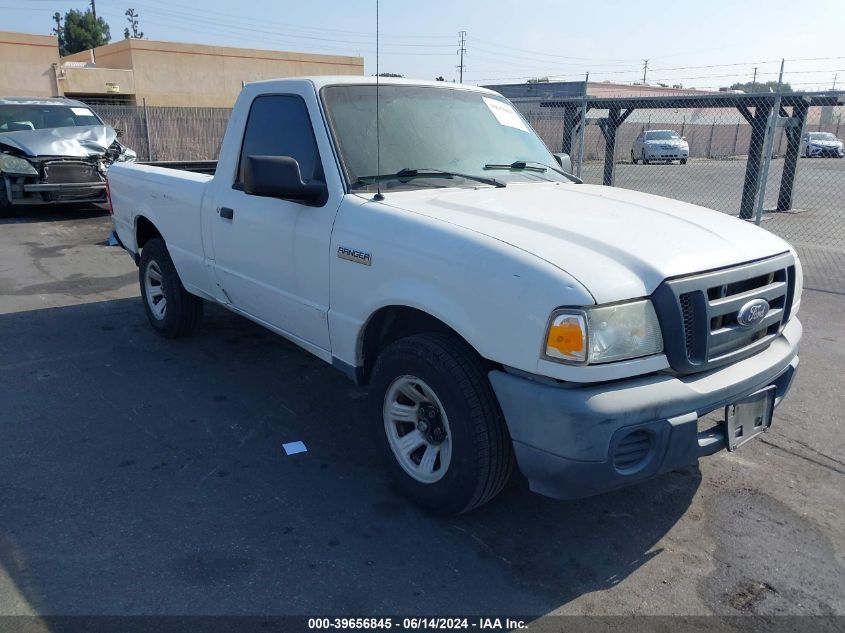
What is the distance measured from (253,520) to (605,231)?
2.09 metres

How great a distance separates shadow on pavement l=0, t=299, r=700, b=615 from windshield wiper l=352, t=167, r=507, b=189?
1.51m

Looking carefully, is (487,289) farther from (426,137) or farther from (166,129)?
(166,129)

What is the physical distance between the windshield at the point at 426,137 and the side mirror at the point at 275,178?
10.9 inches

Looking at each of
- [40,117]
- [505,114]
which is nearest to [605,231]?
[505,114]

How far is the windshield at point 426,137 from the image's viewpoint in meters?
3.76

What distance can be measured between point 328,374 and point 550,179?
2111 mm

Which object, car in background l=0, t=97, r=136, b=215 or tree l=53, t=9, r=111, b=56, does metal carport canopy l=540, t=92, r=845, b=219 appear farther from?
tree l=53, t=9, r=111, b=56

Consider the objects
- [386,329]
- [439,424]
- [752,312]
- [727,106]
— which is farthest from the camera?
[727,106]

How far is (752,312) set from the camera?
Result: 2965 mm

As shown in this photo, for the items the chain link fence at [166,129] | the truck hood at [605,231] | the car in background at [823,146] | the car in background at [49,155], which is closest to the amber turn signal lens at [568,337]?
the truck hood at [605,231]

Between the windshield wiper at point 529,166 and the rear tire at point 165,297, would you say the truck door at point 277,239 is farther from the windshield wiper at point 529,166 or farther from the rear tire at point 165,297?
the windshield wiper at point 529,166

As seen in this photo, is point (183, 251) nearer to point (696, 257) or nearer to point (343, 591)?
point (343, 591)

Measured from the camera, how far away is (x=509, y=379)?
8.99ft

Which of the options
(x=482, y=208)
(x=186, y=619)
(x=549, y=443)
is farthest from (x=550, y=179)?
(x=186, y=619)
